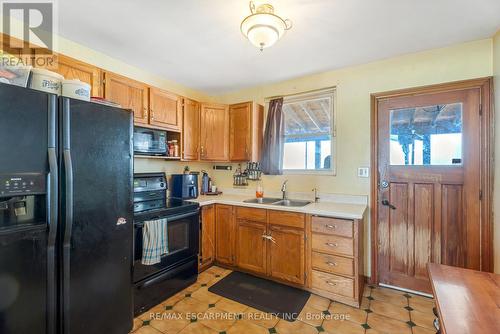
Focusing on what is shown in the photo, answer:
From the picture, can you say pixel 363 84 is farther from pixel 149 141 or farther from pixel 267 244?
pixel 149 141

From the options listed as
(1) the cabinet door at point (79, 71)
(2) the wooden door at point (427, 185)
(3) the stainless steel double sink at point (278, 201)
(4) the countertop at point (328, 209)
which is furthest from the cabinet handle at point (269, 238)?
(1) the cabinet door at point (79, 71)

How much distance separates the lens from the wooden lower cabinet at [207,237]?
9.04ft

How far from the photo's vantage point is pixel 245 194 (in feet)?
11.1

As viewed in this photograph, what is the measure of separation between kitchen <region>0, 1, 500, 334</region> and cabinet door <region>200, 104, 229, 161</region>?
2cm

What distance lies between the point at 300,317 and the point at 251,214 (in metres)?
1.09

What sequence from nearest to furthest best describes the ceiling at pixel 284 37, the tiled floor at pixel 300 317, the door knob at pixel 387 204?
the ceiling at pixel 284 37
the tiled floor at pixel 300 317
the door knob at pixel 387 204

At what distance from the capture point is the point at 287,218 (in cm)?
243

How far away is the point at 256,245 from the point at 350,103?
1973 mm

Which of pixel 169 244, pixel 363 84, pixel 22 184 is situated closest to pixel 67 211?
pixel 22 184

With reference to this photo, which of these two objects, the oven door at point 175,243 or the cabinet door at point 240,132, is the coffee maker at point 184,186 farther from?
the cabinet door at point 240,132

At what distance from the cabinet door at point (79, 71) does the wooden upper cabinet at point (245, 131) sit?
1598 mm

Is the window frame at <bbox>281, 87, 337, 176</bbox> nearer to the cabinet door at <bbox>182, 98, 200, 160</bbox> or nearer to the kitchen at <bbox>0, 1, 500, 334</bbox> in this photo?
the kitchen at <bbox>0, 1, 500, 334</bbox>

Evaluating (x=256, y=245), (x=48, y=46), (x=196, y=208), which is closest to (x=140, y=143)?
(x=196, y=208)

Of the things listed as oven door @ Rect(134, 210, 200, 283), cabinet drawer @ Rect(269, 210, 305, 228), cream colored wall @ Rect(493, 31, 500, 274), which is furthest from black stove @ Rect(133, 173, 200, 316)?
cream colored wall @ Rect(493, 31, 500, 274)
